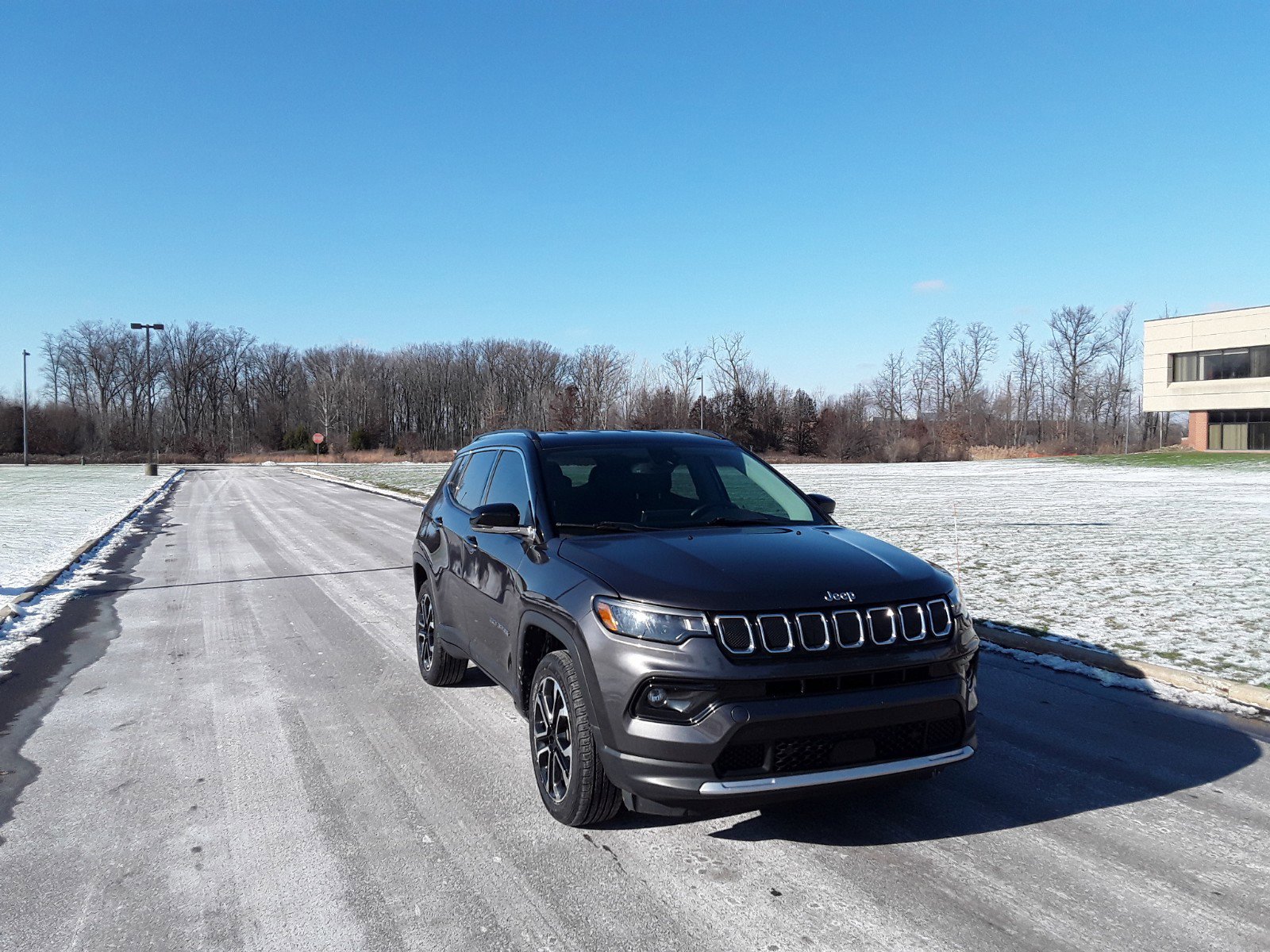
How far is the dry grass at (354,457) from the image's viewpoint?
248 ft

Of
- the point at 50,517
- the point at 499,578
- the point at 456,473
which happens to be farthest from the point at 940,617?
the point at 50,517

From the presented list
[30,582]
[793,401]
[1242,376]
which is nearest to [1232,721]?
[30,582]

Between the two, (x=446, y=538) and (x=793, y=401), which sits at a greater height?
(x=793, y=401)

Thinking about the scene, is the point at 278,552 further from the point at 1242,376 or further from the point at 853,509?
the point at 1242,376

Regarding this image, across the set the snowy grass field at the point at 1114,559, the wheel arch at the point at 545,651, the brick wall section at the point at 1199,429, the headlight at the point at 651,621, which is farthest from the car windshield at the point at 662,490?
the brick wall section at the point at 1199,429

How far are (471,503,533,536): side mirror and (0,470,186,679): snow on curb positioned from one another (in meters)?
4.69

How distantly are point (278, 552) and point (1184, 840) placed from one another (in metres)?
13.4

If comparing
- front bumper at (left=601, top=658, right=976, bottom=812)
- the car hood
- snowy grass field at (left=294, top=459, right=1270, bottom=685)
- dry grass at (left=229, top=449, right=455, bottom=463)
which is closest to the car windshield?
the car hood

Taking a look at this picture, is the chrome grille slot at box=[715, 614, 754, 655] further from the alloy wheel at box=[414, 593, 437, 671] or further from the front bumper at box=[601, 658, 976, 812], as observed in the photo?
the alloy wheel at box=[414, 593, 437, 671]

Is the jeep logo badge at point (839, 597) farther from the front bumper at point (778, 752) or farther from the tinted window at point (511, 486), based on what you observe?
the tinted window at point (511, 486)

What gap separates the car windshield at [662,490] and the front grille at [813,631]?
1.23 meters

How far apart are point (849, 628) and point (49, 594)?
10.6 meters

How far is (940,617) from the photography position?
12.4 ft

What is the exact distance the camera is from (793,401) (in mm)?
83312
